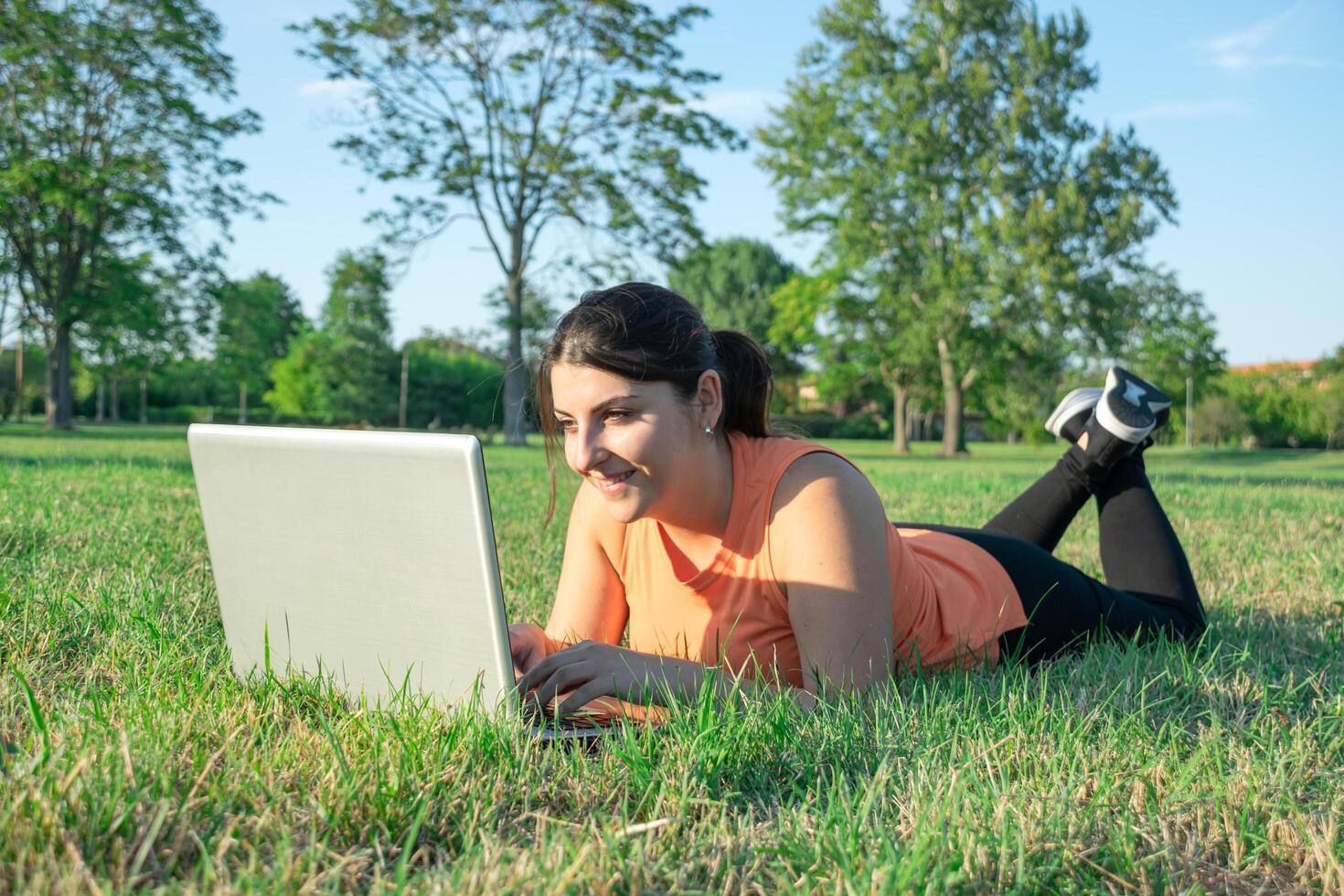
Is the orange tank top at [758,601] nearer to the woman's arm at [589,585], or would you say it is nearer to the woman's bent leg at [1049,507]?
the woman's arm at [589,585]

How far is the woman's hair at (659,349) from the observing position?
226 centimetres

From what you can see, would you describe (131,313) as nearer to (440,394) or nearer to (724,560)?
(724,560)

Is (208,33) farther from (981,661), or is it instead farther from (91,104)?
(981,661)

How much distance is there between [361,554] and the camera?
6.03 ft

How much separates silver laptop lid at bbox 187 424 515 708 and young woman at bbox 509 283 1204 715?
0.96 feet

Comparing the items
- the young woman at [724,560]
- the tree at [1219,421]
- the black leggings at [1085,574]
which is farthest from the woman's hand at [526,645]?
the tree at [1219,421]

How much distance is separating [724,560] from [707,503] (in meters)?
0.15

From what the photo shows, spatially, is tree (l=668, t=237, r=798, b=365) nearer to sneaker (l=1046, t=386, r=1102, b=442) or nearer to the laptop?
sneaker (l=1046, t=386, r=1102, b=442)

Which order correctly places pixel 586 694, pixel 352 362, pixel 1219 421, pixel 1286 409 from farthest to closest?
pixel 352 362 → pixel 1219 421 → pixel 1286 409 → pixel 586 694

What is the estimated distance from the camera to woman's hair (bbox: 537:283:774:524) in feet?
7.43

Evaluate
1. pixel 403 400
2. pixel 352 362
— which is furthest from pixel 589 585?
pixel 403 400

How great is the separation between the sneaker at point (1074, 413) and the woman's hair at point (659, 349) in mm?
2119

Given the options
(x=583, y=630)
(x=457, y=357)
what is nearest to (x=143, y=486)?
(x=583, y=630)

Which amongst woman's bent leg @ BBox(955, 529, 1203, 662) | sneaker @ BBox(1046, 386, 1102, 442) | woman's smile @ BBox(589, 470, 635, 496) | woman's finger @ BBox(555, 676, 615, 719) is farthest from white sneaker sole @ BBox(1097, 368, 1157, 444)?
woman's finger @ BBox(555, 676, 615, 719)
